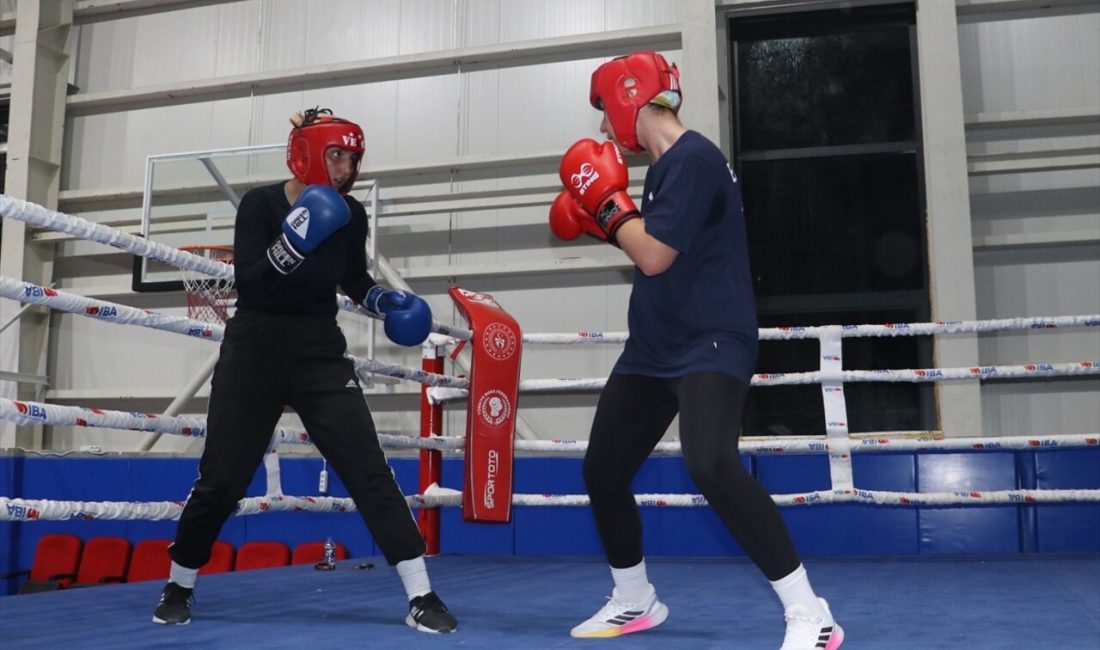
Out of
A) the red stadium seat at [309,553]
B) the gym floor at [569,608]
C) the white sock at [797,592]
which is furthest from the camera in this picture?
the red stadium seat at [309,553]

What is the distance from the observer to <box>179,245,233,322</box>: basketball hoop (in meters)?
6.16

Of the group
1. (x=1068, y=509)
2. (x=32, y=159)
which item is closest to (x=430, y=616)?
(x=1068, y=509)

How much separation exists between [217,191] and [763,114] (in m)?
4.07

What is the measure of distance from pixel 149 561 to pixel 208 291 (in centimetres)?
178

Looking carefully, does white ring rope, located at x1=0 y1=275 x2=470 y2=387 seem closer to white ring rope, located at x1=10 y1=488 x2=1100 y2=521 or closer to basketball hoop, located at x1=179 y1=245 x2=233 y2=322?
white ring rope, located at x1=10 y1=488 x2=1100 y2=521

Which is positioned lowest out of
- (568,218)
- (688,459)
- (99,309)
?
(688,459)

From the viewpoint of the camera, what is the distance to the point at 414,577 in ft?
6.73

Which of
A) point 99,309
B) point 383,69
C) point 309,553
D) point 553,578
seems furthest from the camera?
point 383,69

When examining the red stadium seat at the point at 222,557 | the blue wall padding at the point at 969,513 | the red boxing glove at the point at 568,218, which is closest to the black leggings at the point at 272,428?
the red boxing glove at the point at 568,218

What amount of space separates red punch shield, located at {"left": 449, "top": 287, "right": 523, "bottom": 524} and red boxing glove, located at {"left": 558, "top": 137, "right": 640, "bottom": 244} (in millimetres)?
1755

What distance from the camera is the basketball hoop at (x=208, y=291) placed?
6164mm

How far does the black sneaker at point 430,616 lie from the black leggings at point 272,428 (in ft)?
0.33

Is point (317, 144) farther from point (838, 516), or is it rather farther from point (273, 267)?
point (838, 516)

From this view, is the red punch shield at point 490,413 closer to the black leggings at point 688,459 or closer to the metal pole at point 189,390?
the black leggings at point 688,459
